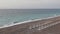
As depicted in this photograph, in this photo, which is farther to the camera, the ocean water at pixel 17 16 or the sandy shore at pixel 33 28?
the ocean water at pixel 17 16

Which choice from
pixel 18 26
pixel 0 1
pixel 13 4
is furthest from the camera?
pixel 13 4

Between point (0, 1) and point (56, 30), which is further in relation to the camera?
point (0, 1)

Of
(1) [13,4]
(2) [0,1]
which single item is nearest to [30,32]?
(2) [0,1]

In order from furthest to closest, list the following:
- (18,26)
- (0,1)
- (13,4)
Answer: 1. (13,4)
2. (0,1)
3. (18,26)

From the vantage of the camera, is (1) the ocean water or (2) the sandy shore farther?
(1) the ocean water

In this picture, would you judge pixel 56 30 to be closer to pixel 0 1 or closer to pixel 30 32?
pixel 30 32

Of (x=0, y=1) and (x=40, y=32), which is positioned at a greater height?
(x=0, y=1)

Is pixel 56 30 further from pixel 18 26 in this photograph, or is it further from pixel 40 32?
pixel 18 26

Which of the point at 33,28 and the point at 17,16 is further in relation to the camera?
the point at 17,16
